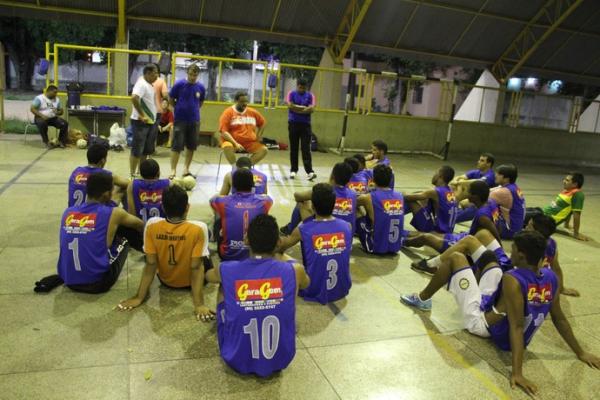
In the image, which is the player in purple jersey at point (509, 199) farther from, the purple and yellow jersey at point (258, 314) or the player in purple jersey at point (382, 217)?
the purple and yellow jersey at point (258, 314)

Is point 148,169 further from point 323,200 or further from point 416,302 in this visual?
point 416,302

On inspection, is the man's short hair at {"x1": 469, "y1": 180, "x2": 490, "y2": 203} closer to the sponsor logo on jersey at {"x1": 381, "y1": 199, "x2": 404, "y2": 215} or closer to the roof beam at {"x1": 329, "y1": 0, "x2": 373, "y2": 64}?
the sponsor logo on jersey at {"x1": 381, "y1": 199, "x2": 404, "y2": 215}

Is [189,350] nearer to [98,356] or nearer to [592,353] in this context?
[98,356]

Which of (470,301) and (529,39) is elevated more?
(529,39)

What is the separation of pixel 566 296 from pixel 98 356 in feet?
14.0

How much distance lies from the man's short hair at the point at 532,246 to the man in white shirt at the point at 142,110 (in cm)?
626

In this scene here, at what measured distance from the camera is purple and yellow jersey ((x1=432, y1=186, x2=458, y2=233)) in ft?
19.9

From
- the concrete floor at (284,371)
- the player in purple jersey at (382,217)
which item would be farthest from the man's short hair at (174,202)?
the player in purple jersey at (382,217)

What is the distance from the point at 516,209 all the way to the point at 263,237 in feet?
15.0

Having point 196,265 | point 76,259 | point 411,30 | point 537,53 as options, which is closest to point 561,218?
point 196,265

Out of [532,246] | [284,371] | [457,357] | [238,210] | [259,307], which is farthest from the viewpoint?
[238,210]

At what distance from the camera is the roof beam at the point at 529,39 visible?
16953 millimetres

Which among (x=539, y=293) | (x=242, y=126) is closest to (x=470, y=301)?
(x=539, y=293)

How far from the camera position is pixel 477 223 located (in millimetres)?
4859
